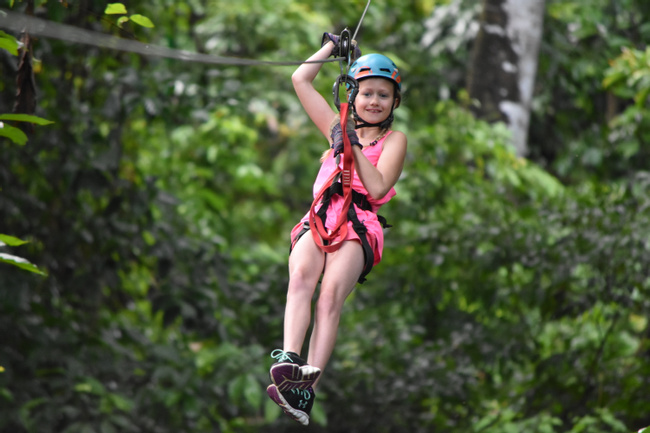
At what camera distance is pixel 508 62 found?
7.12m

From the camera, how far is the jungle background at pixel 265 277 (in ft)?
18.0

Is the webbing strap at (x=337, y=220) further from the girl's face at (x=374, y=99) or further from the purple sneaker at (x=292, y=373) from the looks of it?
the purple sneaker at (x=292, y=373)

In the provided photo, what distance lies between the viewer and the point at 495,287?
6141 mm

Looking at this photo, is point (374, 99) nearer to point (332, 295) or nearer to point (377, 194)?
point (377, 194)

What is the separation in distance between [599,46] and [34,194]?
19.1 feet

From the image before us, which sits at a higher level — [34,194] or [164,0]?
[164,0]

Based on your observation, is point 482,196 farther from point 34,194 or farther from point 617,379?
point 34,194

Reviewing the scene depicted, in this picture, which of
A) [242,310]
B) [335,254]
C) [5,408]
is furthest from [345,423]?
[335,254]

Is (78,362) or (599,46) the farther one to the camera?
(599,46)

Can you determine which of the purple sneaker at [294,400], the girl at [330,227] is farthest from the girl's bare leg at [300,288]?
the purple sneaker at [294,400]

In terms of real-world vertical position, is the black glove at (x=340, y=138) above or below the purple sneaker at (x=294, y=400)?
above

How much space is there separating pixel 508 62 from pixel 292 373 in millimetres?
5195

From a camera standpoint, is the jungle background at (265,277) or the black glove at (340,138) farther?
the jungle background at (265,277)

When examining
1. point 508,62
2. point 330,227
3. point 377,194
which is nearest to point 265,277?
point 508,62
